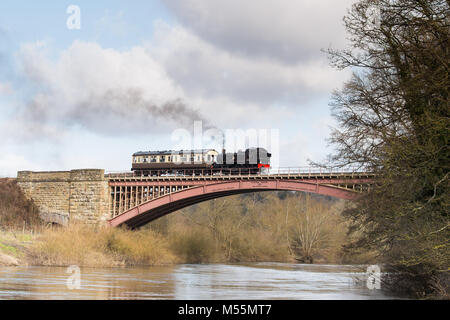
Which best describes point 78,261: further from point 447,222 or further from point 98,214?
point 447,222

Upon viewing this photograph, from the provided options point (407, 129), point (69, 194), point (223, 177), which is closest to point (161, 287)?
point (407, 129)

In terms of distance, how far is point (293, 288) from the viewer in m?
28.5

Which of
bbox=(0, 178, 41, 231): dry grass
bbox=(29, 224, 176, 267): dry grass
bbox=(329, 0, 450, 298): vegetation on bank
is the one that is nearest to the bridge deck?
bbox=(29, 224, 176, 267): dry grass

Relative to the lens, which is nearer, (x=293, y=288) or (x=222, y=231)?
(x=293, y=288)

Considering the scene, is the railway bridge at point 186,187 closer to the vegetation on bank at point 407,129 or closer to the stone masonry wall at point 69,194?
the stone masonry wall at point 69,194

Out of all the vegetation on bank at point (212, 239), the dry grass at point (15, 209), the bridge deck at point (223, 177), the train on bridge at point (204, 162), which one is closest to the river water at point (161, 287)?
the vegetation on bank at point (212, 239)

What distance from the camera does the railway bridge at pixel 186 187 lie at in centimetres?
4378

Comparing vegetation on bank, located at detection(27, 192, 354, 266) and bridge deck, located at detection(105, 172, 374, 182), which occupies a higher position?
bridge deck, located at detection(105, 172, 374, 182)

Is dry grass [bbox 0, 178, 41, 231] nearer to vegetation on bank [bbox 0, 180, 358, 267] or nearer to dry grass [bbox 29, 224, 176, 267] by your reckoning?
vegetation on bank [bbox 0, 180, 358, 267]

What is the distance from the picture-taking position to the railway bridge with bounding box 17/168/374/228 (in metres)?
46.8

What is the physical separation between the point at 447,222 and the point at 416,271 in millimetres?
5703

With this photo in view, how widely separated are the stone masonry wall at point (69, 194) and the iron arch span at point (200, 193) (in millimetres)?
2364

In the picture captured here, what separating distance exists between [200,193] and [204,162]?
4.15 meters
